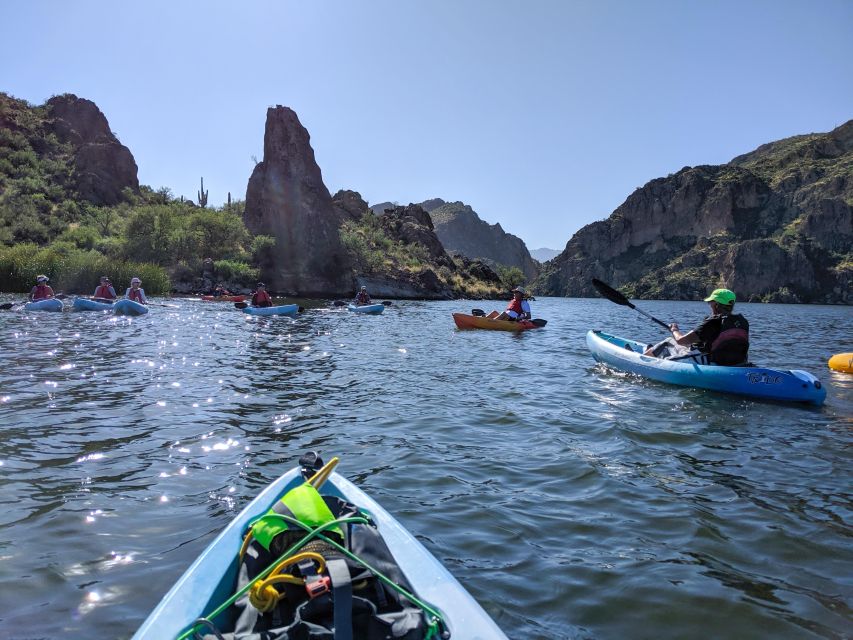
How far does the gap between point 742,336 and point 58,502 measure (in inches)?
374

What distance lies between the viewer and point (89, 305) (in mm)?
19734

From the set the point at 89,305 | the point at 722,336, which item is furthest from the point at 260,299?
the point at 722,336

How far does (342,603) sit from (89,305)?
2183cm

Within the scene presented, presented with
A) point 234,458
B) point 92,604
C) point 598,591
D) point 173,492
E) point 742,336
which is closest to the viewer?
point 92,604

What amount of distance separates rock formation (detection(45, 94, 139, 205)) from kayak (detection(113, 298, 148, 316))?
158ft

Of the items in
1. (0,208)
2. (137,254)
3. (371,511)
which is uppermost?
(0,208)

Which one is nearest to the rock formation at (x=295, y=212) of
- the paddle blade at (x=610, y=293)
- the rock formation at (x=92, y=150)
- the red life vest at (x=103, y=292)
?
the rock formation at (x=92, y=150)

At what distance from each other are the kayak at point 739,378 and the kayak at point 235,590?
7.37m

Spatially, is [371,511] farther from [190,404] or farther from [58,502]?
[190,404]

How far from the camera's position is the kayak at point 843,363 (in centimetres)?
1121

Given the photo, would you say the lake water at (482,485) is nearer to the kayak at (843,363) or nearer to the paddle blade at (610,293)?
the kayak at (843,363)

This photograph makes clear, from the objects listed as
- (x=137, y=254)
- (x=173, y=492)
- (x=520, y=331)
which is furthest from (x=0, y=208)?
(x=173, y=492)

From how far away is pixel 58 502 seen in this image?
13.2 ft

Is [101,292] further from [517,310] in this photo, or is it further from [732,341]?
[732,341]
